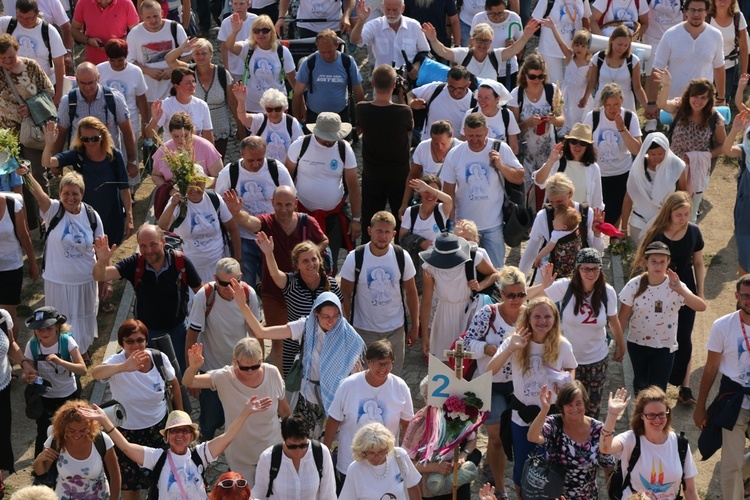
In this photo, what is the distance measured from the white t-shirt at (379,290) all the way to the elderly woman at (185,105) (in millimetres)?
3083

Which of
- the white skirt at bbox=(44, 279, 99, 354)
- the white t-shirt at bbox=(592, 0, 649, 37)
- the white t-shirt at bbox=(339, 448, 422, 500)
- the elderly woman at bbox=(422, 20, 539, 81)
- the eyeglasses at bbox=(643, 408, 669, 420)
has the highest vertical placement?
the white t-shirt at bbox=(592, 0, 649, 37)

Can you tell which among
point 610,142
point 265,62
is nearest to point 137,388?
point 265,62

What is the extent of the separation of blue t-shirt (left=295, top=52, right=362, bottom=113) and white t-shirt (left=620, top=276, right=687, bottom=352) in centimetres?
469

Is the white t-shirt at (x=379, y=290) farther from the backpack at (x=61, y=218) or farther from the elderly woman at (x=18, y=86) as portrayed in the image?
the elderly woman at (x=18, y=86)

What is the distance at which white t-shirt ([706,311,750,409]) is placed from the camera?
449 inches

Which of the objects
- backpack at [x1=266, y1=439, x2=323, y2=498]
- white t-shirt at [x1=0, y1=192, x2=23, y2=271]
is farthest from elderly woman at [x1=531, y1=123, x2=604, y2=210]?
white t-shirt at [x1=0, y1=192, x2=23, y2=271]

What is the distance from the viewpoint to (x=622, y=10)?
16984 mm

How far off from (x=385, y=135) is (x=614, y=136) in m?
2.31

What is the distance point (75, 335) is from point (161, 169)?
1754 mm

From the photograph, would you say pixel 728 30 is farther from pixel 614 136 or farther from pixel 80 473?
pixel 80 473

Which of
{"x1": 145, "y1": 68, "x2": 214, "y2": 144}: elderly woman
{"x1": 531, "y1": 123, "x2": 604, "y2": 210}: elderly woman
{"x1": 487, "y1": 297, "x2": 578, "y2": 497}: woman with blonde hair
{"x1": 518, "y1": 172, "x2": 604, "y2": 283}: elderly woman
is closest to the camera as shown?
{"x1": 487, "y1": 297, "x2": 578, "y2": 497}: woman with blonde hair

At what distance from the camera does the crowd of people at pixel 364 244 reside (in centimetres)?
1077

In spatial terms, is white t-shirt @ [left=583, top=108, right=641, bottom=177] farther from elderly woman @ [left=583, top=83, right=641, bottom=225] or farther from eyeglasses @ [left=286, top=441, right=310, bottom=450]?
eyeglasses @ [left=286, top=441, right=310, bottom=450]

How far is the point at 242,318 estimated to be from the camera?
12227 mm
